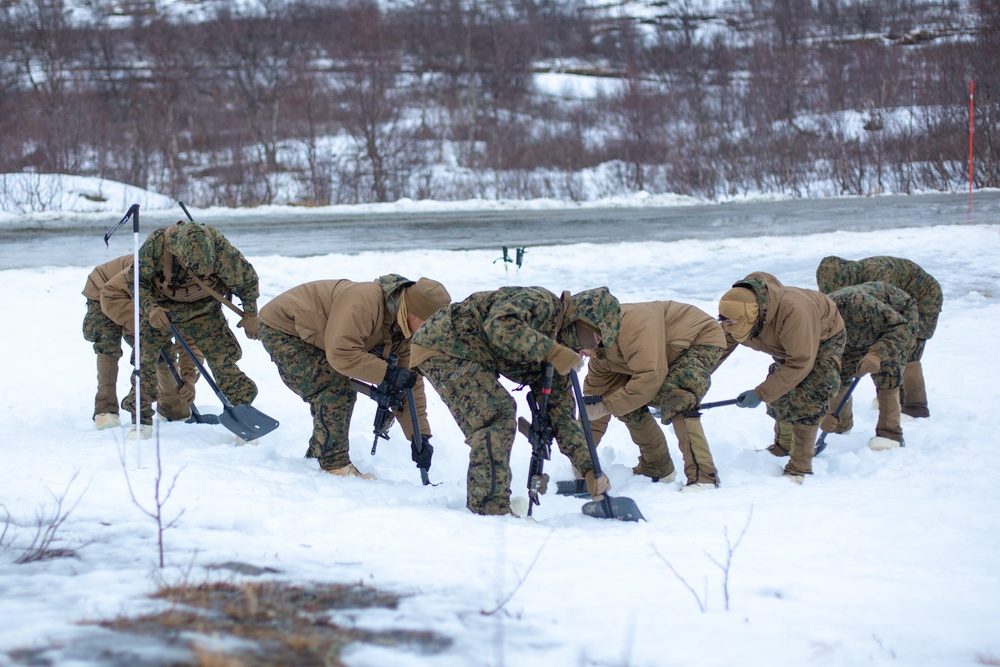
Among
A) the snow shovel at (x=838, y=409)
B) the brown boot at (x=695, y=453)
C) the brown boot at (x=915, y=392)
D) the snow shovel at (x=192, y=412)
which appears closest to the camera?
the brown boot at (x=695, y=453)

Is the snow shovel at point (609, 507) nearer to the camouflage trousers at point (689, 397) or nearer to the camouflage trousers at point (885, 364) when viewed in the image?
the camouflage trousers at point (689, 397)

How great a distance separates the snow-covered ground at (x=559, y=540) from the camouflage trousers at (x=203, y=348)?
0.37 meters

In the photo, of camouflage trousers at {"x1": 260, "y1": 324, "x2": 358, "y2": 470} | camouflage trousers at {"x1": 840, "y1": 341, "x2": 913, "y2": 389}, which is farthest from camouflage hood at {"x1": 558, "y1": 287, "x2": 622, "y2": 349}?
camouflage trousers at {"x1": 840, "y1": 341, "x2": 913, "y2": 389}

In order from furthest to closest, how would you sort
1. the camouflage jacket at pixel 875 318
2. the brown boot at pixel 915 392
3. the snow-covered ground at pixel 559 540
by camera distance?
the brown boot at pixel 915 392 → the camouflage jacket at pixel 875 318 → the snow-covered ground at pixel 559 540

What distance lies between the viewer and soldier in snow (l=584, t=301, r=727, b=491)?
562 cm

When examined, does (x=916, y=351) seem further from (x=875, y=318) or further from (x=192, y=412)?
(x=192, y=412)

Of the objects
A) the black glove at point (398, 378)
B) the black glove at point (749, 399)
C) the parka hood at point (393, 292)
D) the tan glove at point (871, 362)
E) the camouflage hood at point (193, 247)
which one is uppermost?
the camouflage hood at point (193, 247)

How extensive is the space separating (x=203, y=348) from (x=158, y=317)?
0.43m

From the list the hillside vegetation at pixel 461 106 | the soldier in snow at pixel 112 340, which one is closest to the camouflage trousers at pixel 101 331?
the soldier in snow at pixel 112 340

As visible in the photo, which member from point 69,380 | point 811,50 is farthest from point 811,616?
point 811,50

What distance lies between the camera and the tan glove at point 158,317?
6598 millimetres

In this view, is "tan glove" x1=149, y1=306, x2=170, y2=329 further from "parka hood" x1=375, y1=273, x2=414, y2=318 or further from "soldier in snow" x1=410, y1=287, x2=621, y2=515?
"soldier in snow" x1=410, y1=287, x2=621, y2=515

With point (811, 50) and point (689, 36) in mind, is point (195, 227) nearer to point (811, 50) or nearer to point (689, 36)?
point (811, 50)

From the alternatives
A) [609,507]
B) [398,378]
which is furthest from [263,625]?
[398,378]
